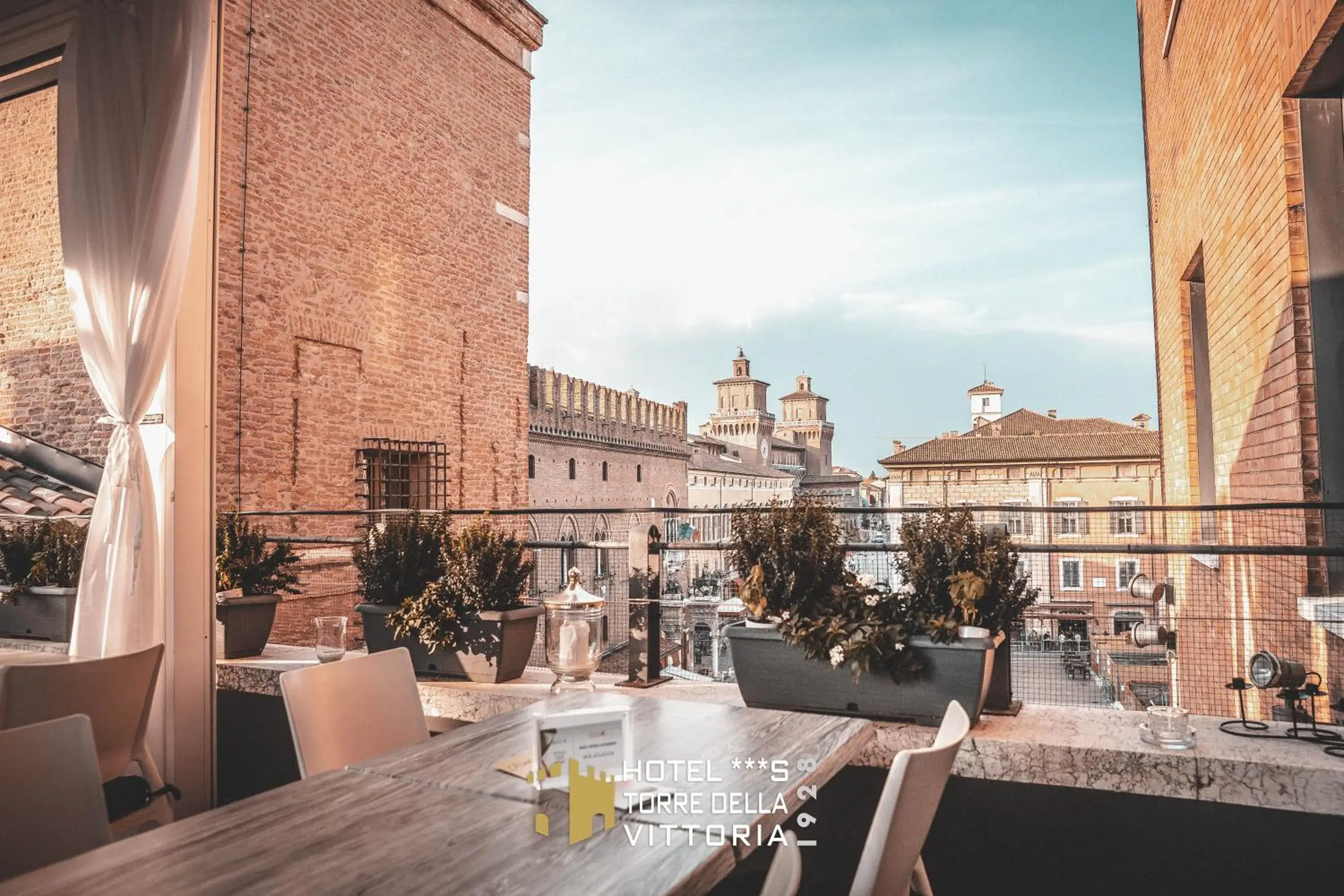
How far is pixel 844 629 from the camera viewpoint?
2.47 meters

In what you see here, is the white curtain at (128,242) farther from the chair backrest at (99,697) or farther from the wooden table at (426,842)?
the wooden table at (426,842)

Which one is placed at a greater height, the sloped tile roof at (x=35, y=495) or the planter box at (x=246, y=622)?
the sloped tile roof at (x=35, y=495)

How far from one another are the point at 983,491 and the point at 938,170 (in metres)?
24.2

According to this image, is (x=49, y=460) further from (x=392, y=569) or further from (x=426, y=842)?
(x=426, y=842)

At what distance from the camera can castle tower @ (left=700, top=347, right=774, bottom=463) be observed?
54562 millimetres

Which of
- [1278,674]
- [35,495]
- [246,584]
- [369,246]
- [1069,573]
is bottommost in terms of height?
[1069,573]

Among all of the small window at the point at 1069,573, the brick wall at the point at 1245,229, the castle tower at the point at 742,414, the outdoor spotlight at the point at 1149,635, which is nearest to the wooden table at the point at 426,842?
the outdoor spotlight at the point at 1149,635

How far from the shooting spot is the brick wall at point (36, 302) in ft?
10.4

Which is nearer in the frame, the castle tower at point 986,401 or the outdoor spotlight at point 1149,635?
the outdoor spotlight at point 1149,635

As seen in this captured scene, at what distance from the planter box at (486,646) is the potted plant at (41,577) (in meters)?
1.17

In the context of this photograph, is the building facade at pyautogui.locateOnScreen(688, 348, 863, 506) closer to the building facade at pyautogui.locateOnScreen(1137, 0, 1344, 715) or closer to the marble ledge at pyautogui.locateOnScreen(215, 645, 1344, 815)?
the building facade at pyautogui.locateOnScreen(1137, 0, 1344, 715)

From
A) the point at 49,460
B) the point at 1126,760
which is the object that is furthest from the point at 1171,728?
the point at 49,460

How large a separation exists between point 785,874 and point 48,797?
1403 mm

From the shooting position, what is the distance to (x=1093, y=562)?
2155 centimetres
